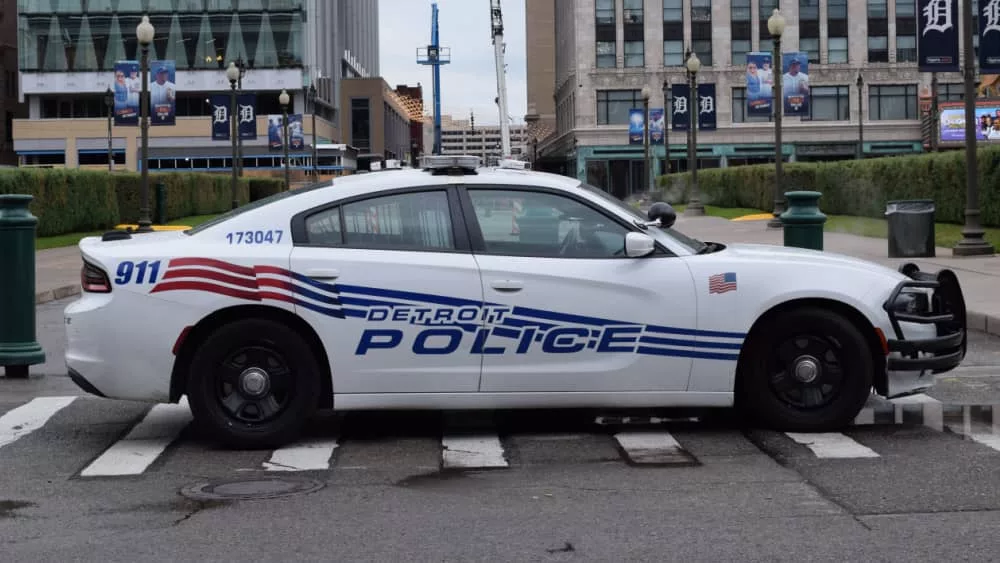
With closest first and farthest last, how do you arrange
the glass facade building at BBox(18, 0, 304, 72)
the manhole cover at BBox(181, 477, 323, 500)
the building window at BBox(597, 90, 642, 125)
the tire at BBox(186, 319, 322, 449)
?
the manhole cover at BBox(181, 477, 323, 500), the tire at BBox(186, 319, 322, 449), the building window at BBox(597, 90, 642, 125), the glass facade building at BBox(18, 0, 304, 72)

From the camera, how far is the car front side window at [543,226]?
7.70 m

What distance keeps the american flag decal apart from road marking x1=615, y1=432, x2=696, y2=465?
880 mm

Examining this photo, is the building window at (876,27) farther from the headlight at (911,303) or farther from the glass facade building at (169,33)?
the headlight at (911,303)

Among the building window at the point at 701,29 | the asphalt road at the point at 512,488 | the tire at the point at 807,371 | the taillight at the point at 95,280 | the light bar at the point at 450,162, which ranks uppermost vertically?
the building window at the point at 701,29

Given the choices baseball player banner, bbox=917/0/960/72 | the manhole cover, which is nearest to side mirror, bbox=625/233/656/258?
the manhole cover

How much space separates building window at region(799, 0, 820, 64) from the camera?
9375cm

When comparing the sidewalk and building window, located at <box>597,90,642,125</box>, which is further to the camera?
building window, located at <box>597,90,642,125</box>

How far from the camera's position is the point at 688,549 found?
17.3 feet

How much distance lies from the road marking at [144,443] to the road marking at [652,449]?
8.37ft

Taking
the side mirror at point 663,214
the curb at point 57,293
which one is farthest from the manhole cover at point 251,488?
the curb at point 57,293

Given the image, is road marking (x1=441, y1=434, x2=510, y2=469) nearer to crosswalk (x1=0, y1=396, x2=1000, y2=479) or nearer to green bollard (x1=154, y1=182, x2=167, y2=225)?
crosswalk (x1=0, y1=396, x2=1000, y2=479)

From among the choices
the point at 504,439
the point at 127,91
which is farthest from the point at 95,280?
the point at 127,91

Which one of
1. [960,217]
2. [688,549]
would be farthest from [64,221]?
[688,549]

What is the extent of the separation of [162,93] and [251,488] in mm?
43247
